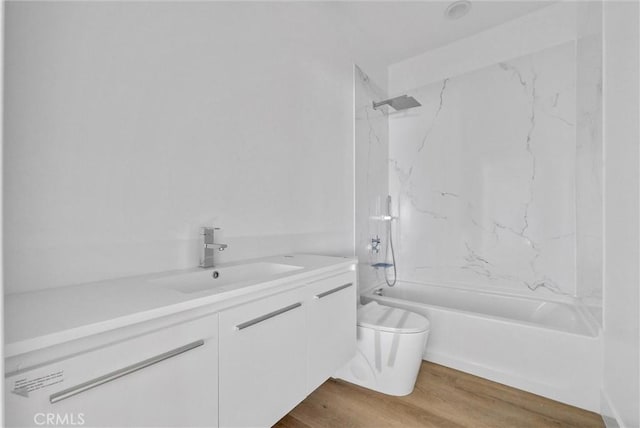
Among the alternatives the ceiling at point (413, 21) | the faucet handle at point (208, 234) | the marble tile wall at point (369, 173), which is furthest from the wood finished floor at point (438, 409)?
the ceiling at point (413, 21)

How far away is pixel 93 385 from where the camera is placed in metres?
0.65

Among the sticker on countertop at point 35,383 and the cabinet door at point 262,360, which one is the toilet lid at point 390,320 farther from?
the sticker on countertop at point 35,383

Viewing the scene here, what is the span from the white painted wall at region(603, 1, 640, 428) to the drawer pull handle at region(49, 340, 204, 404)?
1.70 metres

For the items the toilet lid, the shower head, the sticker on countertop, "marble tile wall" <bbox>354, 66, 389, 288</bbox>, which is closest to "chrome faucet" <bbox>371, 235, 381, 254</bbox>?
"marble tile wall" <bbox>354, 66, 389, 288</bbox>

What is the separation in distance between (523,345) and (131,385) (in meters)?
2.08

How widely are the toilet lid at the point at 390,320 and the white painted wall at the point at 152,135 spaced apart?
23.4 inches

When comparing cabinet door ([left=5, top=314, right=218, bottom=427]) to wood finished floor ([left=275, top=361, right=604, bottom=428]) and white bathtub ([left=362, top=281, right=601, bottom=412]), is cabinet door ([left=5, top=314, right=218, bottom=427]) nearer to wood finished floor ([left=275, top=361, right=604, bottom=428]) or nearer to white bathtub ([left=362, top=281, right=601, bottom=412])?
wood finished floor ([left=275, top=361, right=604, bottom=428])

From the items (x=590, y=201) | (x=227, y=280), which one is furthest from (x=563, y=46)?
(x=227, y=280)

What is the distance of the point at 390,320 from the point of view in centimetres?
187

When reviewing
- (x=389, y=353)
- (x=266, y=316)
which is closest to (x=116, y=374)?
(x=266, y=316)

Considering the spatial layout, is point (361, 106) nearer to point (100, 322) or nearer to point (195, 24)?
point (195, 24)

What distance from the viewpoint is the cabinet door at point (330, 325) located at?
4.24 ft

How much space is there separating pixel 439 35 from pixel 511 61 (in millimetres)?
635

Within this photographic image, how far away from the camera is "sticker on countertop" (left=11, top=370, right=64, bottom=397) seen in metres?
0.55
